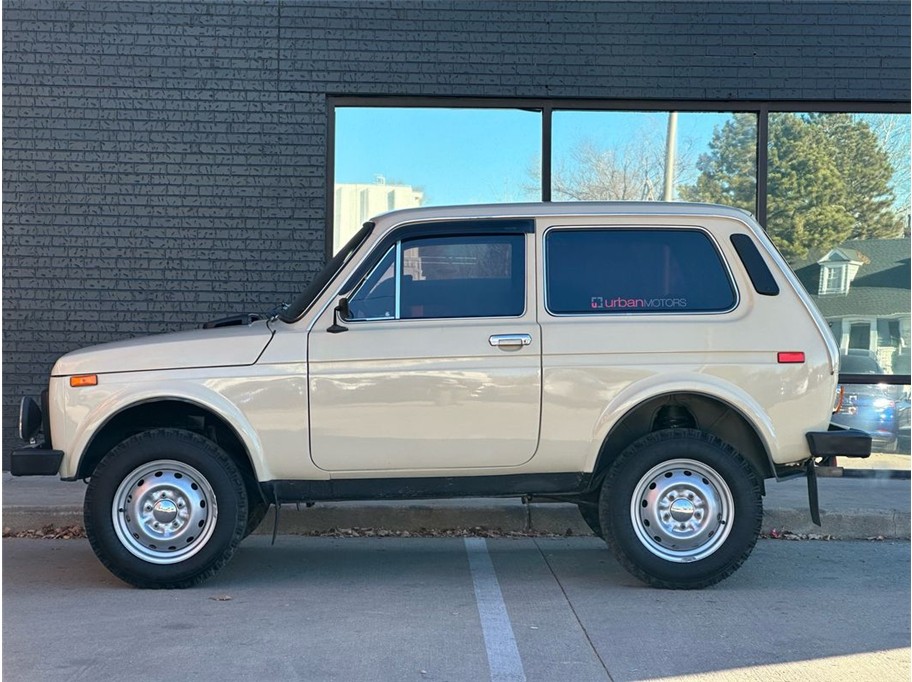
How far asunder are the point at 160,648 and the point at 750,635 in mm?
2818

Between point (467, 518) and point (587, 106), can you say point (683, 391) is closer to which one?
point (467, 518)

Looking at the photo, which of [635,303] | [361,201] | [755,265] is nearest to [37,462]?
[635,303]

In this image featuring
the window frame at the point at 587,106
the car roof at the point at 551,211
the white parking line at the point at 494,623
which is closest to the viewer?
the white parking line at the point at 494,623

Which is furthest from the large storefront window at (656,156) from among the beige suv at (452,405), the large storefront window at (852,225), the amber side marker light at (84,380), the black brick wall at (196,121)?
the amber side marker light at (84,380)

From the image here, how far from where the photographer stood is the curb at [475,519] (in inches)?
278

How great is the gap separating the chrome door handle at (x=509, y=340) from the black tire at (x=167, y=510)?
1.64m

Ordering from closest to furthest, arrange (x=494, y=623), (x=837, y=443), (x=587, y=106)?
1. (x=494, y=623)
2. (x=837, y=443)
3. (x=587, y=106)

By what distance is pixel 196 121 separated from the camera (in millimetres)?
9023

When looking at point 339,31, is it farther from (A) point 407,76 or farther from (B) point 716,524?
(B) point 716,524

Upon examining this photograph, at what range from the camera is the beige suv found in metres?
5.40

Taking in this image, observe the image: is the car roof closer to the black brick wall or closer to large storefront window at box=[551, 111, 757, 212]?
the black brick wall

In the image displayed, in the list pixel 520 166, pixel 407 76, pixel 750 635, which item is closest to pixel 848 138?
pixel 520 166

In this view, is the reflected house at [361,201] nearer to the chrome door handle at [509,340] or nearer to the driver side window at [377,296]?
the driver side window at [377,296]

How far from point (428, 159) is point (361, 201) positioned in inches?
30.6
